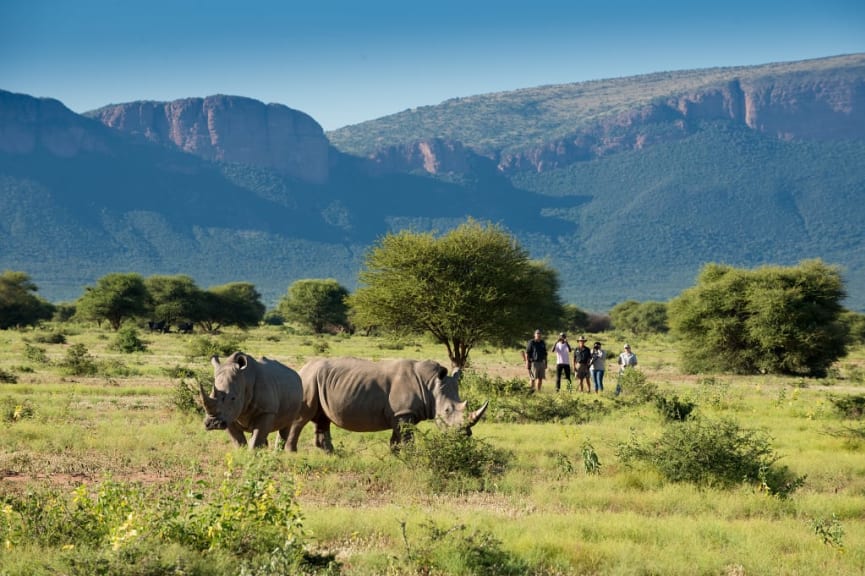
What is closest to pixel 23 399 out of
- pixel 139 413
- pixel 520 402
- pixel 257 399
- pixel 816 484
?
pixel 139 413

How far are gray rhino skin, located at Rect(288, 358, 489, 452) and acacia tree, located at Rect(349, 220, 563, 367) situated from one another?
602 inches

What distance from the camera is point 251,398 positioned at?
1455 cm

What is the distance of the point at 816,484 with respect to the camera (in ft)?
45.3

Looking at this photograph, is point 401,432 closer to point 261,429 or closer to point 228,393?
point 261,429

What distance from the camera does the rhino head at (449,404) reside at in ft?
47.2

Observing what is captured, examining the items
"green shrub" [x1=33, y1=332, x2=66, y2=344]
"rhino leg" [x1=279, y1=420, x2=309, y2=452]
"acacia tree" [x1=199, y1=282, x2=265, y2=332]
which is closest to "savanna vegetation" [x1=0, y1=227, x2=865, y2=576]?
"rhino leg" [x1=279, y1=420, x2=309, y2=452]

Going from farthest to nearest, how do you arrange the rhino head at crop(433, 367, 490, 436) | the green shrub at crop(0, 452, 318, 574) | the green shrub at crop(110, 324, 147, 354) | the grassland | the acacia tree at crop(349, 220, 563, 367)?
the green shrub at crop(110, 324, 147, 354) < the acacia tree at crop(349, 220, 563, 367) < the rhino head at crop(433, 367, 490, 436) < the grassland < the green shrub at crop(0, 452, 318, 574)

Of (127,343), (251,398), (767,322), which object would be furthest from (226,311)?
(251,398)

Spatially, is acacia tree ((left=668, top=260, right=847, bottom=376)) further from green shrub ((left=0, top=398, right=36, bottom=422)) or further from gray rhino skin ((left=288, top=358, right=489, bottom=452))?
green shrub ((left=0, top=398, right=36, bottom=422))

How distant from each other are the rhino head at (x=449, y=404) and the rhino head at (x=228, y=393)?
276cm

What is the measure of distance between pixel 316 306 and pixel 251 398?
6994 cm

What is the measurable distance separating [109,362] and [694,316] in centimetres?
2477

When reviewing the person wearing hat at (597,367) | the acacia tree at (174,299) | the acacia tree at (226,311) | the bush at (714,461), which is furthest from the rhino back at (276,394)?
the acacia tree at (226,311)

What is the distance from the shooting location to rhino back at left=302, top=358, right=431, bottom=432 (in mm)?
14922
